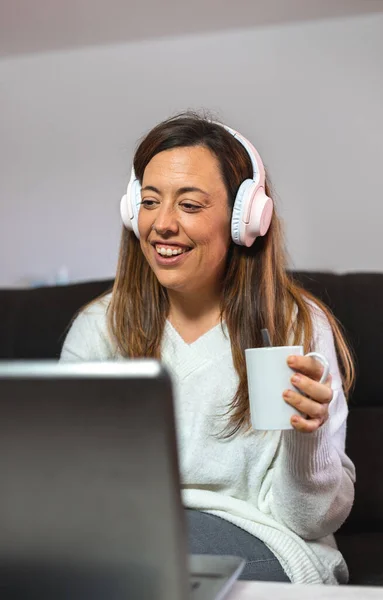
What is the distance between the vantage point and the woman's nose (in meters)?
1.33

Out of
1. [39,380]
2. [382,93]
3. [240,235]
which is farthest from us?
[382,93]

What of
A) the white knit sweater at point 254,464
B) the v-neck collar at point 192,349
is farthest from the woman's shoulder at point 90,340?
the v-neck collar at point 192,349

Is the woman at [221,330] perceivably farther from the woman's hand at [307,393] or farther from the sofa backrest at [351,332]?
the woman's hand at [307,393]

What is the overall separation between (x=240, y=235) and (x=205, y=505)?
1.51 ft

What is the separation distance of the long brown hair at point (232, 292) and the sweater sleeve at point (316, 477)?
76 millimetres

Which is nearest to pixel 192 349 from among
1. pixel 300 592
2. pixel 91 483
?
pixel 300 592

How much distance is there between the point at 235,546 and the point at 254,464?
0.19 metres

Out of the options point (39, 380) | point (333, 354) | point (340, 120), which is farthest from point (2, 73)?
point (39, 380)

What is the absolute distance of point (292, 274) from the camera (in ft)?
5.64

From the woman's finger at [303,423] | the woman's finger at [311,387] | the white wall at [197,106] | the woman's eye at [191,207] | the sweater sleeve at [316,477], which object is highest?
the white wall at [197,106]

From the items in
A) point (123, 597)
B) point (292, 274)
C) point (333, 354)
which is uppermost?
point (292, 274)

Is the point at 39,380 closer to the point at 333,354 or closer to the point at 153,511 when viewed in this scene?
the point at 153,511

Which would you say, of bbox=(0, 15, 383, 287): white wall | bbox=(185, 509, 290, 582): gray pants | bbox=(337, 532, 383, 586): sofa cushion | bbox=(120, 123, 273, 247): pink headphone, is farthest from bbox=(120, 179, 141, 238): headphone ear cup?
bbox=(0, 15, 383, 287): white wall

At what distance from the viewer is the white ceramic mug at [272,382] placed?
3.00ft
